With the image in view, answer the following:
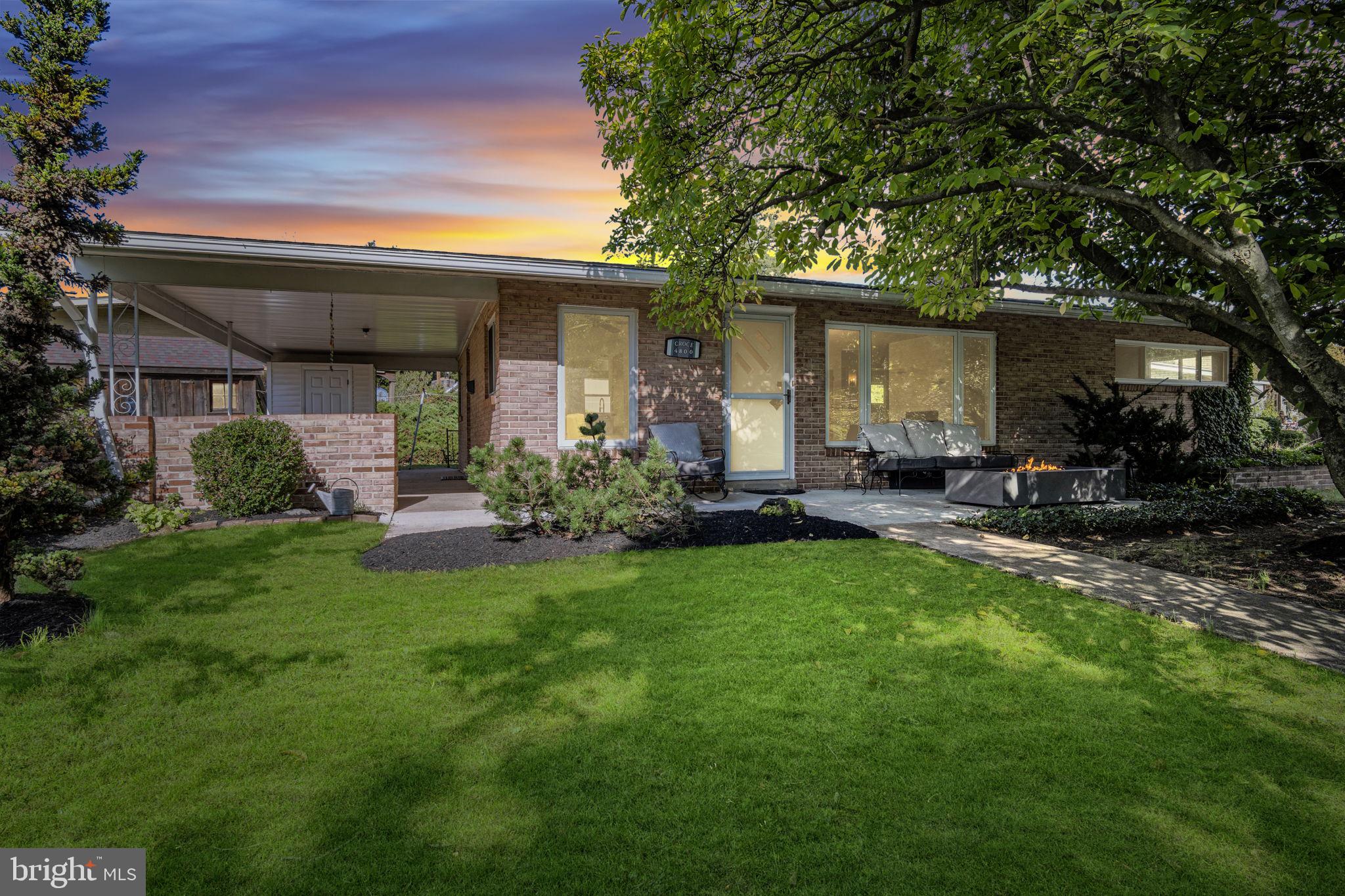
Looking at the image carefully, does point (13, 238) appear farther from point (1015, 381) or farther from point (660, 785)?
point (1015, 381)

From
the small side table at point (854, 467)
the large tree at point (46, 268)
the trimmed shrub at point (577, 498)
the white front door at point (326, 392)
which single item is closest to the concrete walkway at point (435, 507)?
the trimmed shrub at point (577, 498)

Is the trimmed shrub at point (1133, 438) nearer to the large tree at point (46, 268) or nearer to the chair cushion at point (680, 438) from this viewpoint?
the chair cushion at point (680, 438)

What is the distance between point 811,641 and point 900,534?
2.87 meters

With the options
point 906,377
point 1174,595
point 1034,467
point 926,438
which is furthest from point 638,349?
point 1174,595

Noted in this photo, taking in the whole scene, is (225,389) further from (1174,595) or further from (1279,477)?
(1279,477)

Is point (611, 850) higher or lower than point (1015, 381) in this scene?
lower

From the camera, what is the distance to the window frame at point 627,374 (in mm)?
8477

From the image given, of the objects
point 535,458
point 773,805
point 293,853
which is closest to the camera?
point 293,853

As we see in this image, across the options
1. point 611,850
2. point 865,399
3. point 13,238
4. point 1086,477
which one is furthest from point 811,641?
point 865,399

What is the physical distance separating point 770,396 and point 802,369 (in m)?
0.65

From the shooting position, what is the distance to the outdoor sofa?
9.24 metres

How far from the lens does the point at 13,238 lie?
3.53m

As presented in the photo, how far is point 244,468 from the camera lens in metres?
6.73

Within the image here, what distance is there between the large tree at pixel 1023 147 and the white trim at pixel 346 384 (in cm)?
1234
